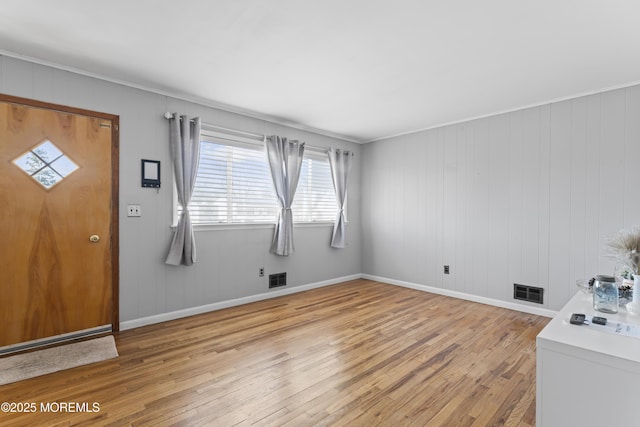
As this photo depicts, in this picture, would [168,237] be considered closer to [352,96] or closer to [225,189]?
→ [225,189]

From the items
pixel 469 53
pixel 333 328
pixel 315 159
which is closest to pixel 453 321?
pixel 333 328

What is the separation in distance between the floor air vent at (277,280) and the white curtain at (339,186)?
1095 mm

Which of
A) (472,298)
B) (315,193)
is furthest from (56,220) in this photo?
(472,298)

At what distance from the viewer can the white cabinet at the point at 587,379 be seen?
120cm

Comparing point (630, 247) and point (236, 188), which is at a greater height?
point (236, 188)

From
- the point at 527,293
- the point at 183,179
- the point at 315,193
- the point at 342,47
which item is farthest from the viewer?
the point at 315,193

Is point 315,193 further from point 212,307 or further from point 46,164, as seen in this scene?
point 46,164

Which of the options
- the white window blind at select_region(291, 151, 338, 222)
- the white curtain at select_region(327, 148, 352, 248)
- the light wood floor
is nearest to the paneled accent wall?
the white curtain at select_region(327, 148, 352, 248)

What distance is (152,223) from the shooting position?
11.7 ft

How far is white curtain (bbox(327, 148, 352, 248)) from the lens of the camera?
5.47 m

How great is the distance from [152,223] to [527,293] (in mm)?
Result: 4630

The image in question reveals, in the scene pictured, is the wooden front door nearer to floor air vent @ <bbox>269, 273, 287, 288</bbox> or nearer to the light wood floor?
the light wood floor

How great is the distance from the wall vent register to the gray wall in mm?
452

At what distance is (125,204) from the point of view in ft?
11.1
